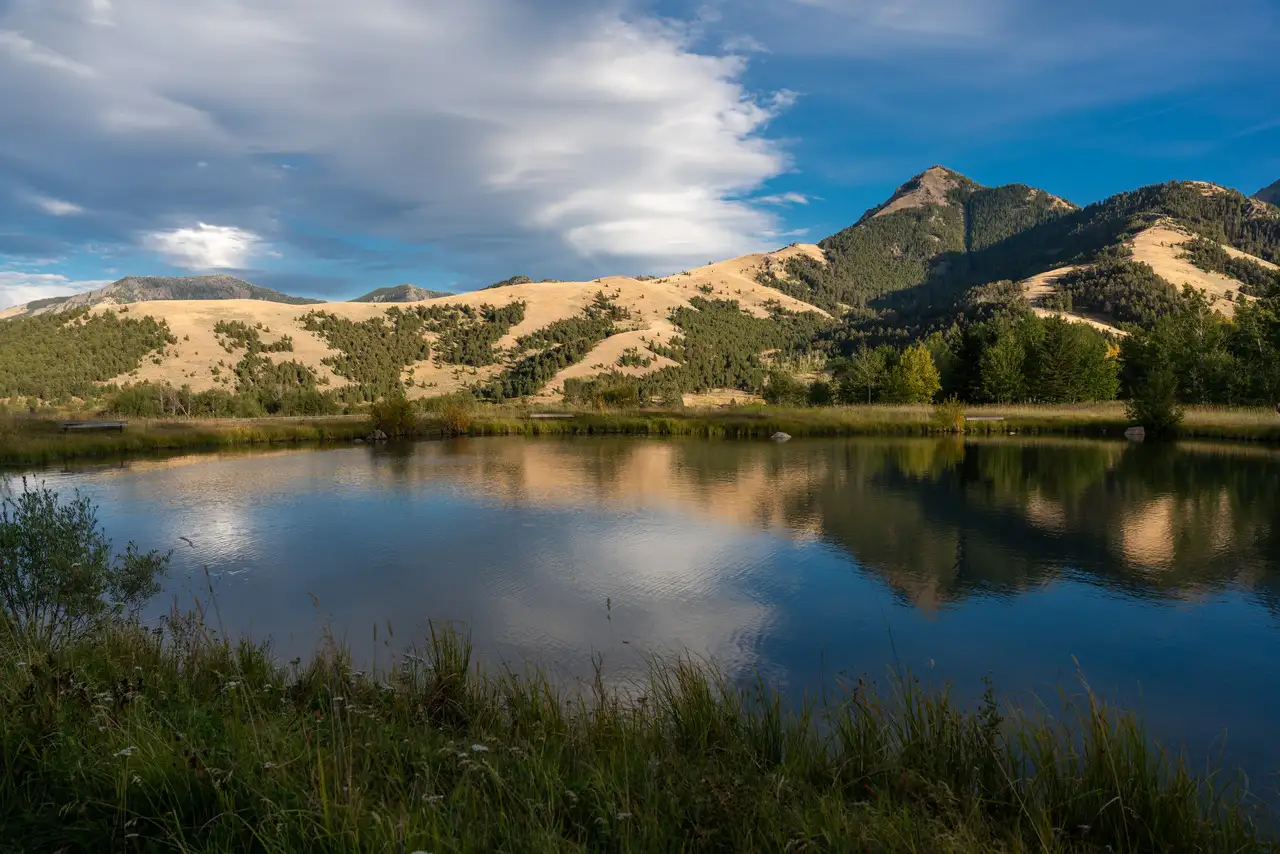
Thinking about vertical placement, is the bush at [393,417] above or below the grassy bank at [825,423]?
above

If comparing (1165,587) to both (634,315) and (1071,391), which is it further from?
(634,315)

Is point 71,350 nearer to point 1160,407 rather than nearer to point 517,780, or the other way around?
point 517,780

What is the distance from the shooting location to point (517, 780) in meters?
4.11

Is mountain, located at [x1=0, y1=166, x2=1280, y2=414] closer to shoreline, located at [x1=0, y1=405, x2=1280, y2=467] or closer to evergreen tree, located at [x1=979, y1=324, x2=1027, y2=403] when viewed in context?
evergreen tree, located at [x1=979, y1=324, x2=1027, y2=403]

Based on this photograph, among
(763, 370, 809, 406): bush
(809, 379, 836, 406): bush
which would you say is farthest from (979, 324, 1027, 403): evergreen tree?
(763, 370, 809, 406): bush

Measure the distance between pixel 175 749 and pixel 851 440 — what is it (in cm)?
4087

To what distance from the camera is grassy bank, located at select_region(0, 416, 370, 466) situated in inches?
1225

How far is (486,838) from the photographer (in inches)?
130

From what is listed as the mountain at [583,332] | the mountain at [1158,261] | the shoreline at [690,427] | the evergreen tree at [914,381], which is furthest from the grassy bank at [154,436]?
the mountain at [1158,261]

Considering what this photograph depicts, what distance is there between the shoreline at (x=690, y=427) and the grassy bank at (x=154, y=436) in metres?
0.06

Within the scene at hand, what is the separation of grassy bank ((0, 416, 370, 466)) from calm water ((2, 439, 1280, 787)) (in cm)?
628

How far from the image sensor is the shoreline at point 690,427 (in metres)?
37.0

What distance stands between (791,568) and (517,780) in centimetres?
1008

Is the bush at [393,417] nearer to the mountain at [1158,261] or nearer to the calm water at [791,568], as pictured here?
the calm water at [791,568]
